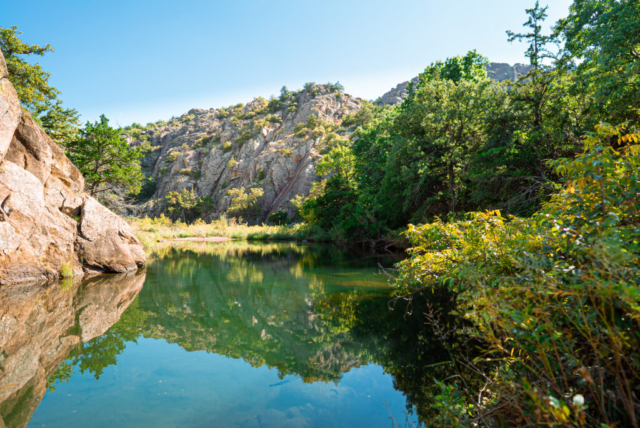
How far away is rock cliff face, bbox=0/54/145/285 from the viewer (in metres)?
8.82

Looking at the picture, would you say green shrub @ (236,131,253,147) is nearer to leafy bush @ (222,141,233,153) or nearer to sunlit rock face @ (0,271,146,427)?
leafy bush @ (222,141,233,153)

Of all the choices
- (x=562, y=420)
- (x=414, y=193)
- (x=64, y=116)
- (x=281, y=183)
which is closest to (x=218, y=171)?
(x=281, y=183)

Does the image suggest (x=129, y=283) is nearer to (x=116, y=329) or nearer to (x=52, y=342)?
(x=116, y=329)

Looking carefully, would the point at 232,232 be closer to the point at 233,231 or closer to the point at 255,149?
the point at 233,231

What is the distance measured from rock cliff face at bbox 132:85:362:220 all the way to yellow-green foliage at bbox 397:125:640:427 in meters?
49.6

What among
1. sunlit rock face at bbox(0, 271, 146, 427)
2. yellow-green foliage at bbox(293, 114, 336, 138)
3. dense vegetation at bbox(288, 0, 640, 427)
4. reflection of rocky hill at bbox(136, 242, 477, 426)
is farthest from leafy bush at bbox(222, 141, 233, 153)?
sunlit rock face at bbox(0, 271, 146, 427)

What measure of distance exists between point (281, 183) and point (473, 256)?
181 ft

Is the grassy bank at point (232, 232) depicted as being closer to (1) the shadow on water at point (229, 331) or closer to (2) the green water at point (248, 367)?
(1) the shadow on water at point (229, 331)

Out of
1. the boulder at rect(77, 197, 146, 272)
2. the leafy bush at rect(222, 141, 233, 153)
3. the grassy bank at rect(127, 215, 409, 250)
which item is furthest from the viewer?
the leafy bush at rect(222, 141, 233, 153)

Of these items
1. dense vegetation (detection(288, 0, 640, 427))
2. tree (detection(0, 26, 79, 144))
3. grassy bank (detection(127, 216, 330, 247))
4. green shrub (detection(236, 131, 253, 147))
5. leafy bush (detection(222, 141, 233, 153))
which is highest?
green shrub (detection(236, 131, 253, 147))

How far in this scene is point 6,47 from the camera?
16.3m

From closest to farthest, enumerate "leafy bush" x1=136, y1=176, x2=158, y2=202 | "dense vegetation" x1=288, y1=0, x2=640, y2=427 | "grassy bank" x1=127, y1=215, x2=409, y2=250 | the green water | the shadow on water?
"dense vegetation" x1=288, y1=0, x2=640, y2=427 < the green water < the shadow on water < "grassy bank" x1=127, y1=215, x2=409, y2=250 < "leafy bush" x1=136, y1=176, x2=158, y2=202

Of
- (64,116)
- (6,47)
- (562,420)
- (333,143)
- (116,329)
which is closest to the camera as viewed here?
(562,420)

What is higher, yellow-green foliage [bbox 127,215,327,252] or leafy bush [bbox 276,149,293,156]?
leafy bush [bbox 276,149,293,156]
